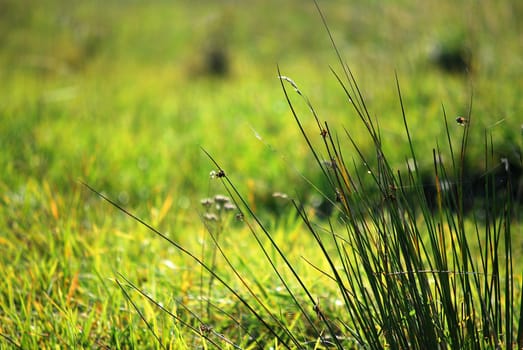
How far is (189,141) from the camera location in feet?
13.0

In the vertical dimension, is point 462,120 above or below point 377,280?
above

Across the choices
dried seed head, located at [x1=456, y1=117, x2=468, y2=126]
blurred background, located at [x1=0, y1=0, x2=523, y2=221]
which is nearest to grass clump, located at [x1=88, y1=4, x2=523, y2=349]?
dried seed head, located at [x1=456, y1=117, x2=468, y2=126]

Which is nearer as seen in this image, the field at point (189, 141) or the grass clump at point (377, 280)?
the grass clump at point (377, 280)

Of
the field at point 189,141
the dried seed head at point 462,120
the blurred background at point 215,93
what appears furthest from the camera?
the blurred background at point 215,93

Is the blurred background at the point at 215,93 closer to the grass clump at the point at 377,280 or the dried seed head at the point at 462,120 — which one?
the dried seed head at the point at 462,120

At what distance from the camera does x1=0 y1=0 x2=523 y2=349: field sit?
162 centimetres

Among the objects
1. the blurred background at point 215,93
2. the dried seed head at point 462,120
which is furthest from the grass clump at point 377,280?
the blurred background at point 215,93

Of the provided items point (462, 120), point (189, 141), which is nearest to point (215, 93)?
point (189, 141)

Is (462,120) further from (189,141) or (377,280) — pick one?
(189,141)

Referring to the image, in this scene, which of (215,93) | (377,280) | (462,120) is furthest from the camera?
(215,93)

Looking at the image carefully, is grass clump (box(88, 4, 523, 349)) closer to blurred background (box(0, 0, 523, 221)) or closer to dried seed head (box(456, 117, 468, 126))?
dried seed head (box(456, 117, 468, 126))

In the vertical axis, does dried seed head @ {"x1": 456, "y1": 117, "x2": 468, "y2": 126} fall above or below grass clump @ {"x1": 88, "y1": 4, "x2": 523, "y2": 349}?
above

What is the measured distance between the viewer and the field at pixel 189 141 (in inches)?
63.6

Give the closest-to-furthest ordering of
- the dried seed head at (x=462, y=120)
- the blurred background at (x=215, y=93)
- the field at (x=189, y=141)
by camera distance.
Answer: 1. the dried seed head at (x=462, y=120)
2. the field at (x=189, y=141)
3. the blurred background at (x=215, y=93)
